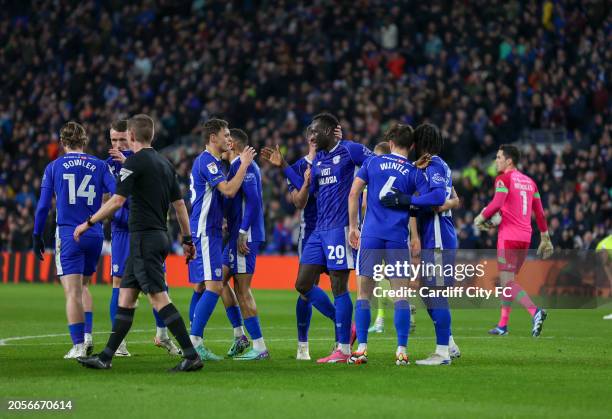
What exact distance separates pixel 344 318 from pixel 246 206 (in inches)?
67.9

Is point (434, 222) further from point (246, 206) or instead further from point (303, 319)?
Result: point (246, 206)

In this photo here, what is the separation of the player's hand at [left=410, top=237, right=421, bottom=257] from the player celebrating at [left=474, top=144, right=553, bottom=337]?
174 inches

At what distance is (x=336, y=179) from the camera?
1117cm

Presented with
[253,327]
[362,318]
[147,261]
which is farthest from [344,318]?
[147,261]

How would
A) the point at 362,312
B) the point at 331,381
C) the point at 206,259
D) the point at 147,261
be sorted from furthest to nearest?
the point at 206,259 → the point at 362,312 → the point at 147,261 → the point at 331,381

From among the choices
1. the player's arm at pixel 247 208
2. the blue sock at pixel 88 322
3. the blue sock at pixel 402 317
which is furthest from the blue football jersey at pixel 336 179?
the blue sock at pixel 88 322

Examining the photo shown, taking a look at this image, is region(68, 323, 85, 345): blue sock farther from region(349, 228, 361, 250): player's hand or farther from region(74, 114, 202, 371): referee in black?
region(349, 228, 361, 250): player's hand

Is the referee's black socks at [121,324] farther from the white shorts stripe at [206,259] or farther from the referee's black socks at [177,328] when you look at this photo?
the white shorts stripe at [206,259]

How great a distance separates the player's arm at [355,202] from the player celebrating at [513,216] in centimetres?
498

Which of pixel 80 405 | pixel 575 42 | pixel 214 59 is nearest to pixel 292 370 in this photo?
pixel 80 405

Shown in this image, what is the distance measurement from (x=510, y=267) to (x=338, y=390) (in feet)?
23.7

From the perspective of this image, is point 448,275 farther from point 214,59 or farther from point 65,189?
point 214,59

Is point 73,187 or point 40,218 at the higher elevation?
point 73,187

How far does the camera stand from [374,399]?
8.25 m
